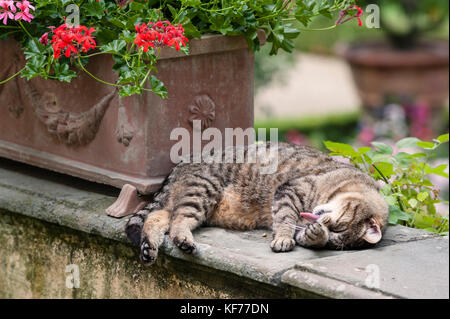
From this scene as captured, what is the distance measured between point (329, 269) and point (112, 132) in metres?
1.30

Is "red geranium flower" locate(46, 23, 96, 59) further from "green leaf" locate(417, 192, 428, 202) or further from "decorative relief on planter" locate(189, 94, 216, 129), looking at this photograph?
"green leaf" locate(417, 192, 428, 202)

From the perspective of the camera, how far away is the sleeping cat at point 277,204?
2.92 metres

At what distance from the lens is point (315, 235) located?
2.83 m

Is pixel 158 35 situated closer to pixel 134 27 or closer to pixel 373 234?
pixel 134 27

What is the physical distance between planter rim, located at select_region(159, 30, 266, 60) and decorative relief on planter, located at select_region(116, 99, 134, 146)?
1.03ft

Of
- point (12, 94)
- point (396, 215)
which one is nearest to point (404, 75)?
point (396, 215)

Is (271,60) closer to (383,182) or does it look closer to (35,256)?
(383,182)

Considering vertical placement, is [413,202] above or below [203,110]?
below

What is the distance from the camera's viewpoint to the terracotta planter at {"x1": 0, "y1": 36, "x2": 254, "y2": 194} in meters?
3.24

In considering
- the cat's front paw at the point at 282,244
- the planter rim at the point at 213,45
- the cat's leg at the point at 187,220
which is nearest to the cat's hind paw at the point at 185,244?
the cat's leg at the point at 187,220

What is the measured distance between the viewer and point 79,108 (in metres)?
3.45

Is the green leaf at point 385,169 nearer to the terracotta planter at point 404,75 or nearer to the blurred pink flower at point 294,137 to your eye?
the blurred pink flower at point 294,137

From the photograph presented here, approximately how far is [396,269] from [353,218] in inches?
16.2

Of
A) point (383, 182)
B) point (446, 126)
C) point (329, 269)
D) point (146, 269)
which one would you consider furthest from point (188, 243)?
point (446, 126)
